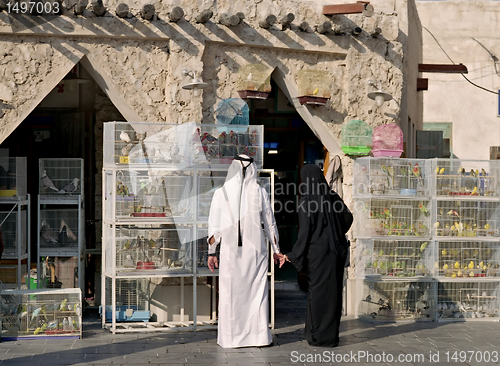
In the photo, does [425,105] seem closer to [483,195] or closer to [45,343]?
[483,195]

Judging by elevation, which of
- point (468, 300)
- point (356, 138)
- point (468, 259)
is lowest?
point (468, 300)

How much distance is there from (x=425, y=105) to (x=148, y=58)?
13.7 metres

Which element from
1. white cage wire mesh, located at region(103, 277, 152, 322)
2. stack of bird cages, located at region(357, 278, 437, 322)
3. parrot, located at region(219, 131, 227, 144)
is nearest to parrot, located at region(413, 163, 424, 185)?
stack of bird cages, located at region(357, 278, 437, 322)

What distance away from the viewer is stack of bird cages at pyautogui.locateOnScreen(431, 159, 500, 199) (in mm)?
9438

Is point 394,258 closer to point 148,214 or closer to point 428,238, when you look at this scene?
point 428,238

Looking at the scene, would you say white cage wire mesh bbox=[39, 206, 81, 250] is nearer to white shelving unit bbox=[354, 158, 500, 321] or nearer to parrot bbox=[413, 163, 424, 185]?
white shelving unit bbox=[354, 158, 500, 321]

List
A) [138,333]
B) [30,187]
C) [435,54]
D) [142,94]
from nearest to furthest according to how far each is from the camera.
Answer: [138,333] → [142,94] → [30,187] → [435,54]

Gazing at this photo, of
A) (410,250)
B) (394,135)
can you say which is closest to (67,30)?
(394,135)

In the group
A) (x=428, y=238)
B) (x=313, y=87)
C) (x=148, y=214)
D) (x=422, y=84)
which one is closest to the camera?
(x=148, y=214)

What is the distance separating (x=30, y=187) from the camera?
37.4 feet

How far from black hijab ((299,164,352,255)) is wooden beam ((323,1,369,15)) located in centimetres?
291

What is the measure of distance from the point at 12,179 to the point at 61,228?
1.26 meters

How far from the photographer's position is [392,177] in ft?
30.9

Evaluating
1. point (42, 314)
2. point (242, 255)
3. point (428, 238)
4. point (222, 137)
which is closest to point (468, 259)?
point (428, 238)
